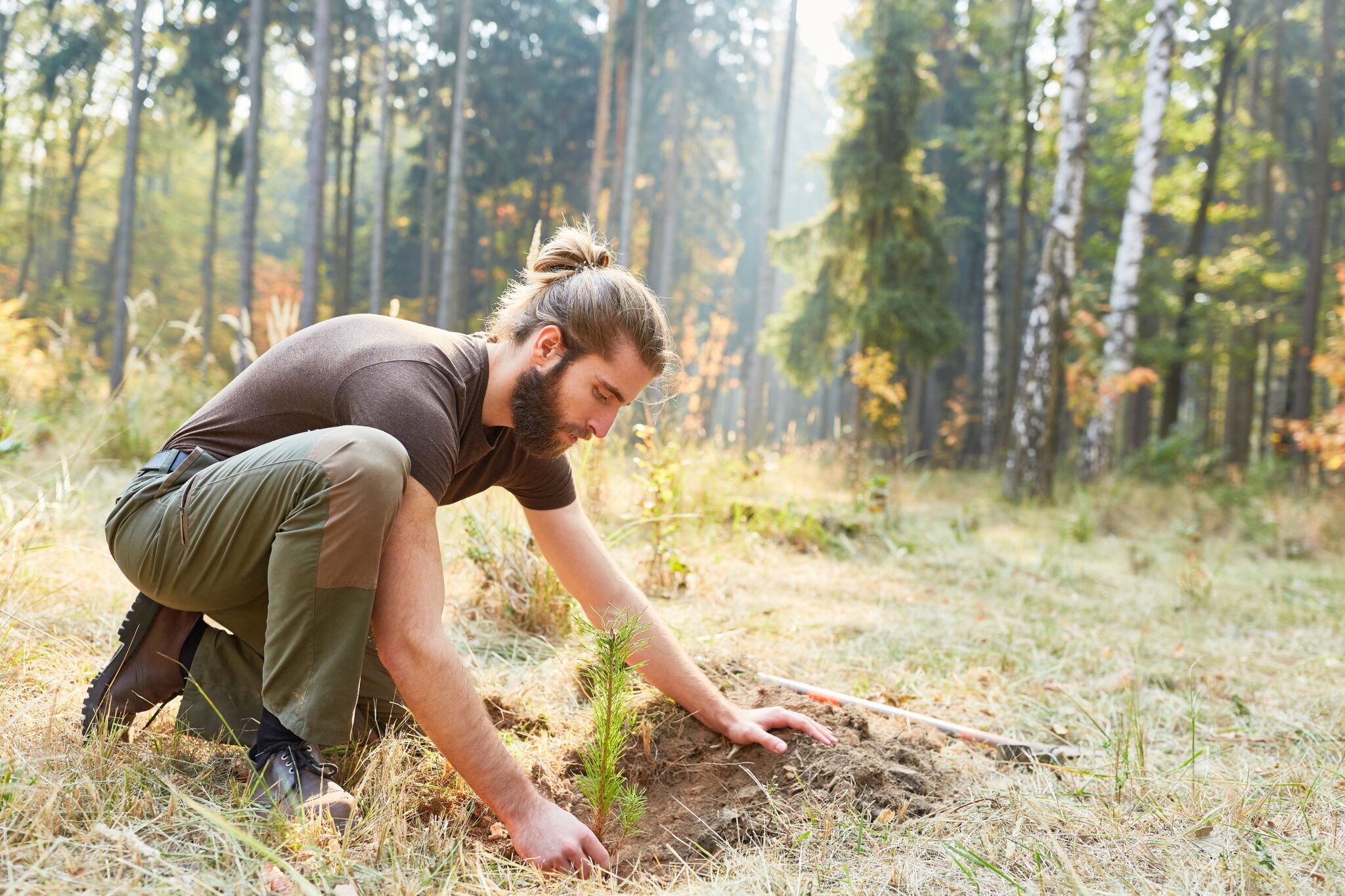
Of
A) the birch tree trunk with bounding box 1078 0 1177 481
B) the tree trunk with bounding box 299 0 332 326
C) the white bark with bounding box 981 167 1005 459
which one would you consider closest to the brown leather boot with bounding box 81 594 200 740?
the birch tree trunk with bounding box 1078 0 1177 481

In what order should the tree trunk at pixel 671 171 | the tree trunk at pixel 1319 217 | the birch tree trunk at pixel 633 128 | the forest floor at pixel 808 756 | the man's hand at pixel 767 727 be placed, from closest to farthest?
the forest floor at pixel 808 756 → the man's hand at pixel 767 727 → the tree trunk at pixel 1319 217 → the birch tree trunk at pixel 633 128 → the tree trunk at pixel 671 171

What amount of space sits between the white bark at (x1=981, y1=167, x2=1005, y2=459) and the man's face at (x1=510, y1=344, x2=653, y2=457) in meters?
12.7

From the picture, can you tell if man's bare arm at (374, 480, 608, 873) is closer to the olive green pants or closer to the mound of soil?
the olive green pants

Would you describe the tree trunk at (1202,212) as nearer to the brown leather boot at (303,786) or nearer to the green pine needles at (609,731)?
the green pine needles at (609,731)

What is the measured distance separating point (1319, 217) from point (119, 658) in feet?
44.5

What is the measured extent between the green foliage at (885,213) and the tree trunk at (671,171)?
12.7 ft

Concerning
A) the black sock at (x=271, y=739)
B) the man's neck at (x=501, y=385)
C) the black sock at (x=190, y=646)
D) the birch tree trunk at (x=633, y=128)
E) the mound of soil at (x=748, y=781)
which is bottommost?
the mound of soil at (x=748, y=781)

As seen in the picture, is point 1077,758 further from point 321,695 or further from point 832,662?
point 321,695

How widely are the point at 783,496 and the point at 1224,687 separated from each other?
10.2 ft

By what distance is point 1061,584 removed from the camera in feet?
15.0

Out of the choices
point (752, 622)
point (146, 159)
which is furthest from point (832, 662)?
point (146, 159)

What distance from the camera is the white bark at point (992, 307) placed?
521 inches

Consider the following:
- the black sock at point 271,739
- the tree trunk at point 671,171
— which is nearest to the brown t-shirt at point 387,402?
the black sock at point 271,739

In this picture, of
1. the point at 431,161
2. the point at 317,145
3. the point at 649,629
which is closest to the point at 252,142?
the point at 317,145
